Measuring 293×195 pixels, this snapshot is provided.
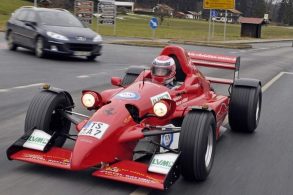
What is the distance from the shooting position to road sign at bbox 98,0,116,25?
36219 millimetres

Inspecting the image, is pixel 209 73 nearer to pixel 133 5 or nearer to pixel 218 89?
pixel 218 89

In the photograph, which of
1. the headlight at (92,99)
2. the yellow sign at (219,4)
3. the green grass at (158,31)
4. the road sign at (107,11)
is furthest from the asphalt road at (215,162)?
the yellow sign at (219,4)

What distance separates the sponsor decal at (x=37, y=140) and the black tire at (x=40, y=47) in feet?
41.5

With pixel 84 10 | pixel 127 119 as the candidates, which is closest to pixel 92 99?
pixel 127 119

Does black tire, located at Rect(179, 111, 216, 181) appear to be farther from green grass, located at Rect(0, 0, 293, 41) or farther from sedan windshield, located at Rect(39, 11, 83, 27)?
green grass, located at Rect(0, 0, 293, 41)

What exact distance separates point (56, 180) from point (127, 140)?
78cm

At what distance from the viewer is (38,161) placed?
5.20 m

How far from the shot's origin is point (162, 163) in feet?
16.4

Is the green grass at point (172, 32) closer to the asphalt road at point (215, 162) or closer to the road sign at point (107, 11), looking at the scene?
the road sign at point (107, 11)

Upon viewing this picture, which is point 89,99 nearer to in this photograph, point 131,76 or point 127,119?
point 127,119

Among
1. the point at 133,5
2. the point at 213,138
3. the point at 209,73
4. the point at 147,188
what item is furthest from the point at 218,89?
the point at 133,5

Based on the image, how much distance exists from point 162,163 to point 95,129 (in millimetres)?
740

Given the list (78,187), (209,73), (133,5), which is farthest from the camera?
(133,5)

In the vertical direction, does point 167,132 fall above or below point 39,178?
above
